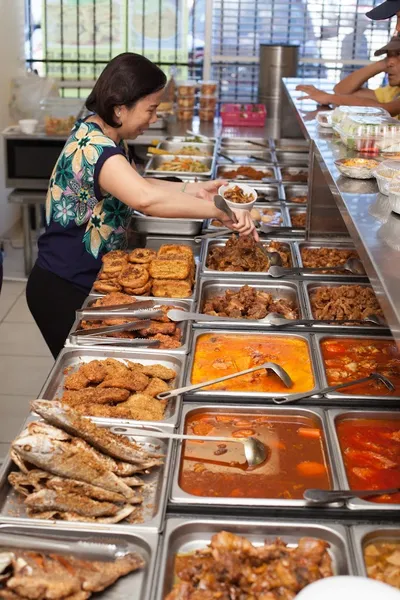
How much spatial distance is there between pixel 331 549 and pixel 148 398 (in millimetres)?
722

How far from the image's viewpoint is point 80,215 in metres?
3.24

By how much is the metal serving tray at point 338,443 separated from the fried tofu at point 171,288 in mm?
945

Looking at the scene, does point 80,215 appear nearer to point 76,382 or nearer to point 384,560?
point 76,382

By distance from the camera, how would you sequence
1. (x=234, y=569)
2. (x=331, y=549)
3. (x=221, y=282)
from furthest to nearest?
(x=221, y=282)
(x=331, y=549)
(x=234, y=569)

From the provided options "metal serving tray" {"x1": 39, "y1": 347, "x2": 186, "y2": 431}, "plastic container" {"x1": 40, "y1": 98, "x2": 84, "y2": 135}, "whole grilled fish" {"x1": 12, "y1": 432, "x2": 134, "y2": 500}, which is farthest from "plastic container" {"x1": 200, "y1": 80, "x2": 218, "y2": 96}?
"whole grilled fish" {"x1": 12, "y1": 432, "x2": 134, "y2": 500}

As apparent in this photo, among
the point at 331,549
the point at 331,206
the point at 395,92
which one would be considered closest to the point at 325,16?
the point at 395,92

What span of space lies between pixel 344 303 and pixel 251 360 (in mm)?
487

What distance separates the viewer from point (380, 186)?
263 cm

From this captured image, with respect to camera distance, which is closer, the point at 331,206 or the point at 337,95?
the point at 331,206

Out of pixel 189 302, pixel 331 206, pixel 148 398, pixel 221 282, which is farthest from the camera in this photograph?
pixel 331 206

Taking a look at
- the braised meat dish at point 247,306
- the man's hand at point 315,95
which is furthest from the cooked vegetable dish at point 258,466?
the man's hand at point 315,95

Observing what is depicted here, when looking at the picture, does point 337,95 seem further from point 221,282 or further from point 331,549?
point 331,549

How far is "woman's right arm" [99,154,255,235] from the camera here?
2.97 m

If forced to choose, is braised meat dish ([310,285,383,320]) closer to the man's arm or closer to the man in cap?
the man in cap
